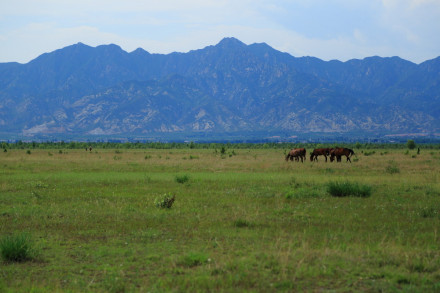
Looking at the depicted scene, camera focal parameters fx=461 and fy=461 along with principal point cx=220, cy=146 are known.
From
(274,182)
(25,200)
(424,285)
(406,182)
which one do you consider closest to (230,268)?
(424,285)

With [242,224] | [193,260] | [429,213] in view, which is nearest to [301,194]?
[429,213]

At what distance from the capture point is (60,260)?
442 inches

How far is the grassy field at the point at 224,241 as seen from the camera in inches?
371

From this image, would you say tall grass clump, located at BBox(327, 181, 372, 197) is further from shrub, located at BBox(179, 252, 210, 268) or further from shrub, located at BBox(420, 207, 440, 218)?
shrub, located at BBox(179, 252, 210, 268)

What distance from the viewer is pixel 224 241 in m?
12.7

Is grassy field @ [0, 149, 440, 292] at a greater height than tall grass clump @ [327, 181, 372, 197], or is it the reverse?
tall grass clump @ [327, 181, 372, 197]

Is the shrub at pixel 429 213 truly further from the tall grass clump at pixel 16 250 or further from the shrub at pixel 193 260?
the tall grass clump at pixel 16 250

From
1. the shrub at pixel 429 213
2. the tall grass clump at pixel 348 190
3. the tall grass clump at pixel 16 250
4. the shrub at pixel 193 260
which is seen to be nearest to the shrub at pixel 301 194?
the tall grass clump at pixel 348 190

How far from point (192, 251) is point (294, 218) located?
5.68 meters

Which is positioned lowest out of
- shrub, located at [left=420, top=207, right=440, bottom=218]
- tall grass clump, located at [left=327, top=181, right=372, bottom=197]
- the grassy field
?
the grassy field

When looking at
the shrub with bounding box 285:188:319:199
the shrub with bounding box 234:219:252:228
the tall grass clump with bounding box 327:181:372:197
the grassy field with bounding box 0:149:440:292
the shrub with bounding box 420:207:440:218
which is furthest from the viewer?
the tall grass clump with bounding box 327:181:372:197

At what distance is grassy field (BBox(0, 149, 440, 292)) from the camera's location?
943cm

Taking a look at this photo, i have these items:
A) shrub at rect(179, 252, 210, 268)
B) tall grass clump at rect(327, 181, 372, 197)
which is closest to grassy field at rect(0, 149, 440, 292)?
shrub at rect(179, 252, 210, 268)

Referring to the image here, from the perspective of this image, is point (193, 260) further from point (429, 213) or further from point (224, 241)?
point (429, 213)
